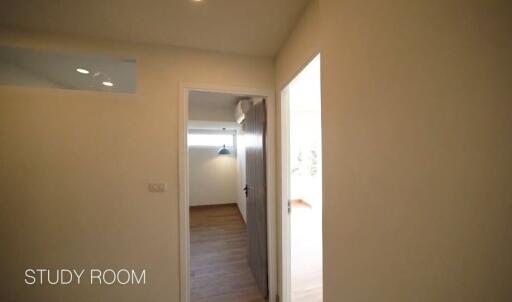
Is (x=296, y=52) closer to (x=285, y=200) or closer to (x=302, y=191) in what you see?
(x=285, y=200)

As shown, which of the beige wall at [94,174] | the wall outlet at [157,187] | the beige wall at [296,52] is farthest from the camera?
the wall outlet at [157,187]

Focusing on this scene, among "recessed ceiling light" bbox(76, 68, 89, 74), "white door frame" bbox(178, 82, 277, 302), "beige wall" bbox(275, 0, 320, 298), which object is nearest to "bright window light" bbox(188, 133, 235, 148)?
"recessed ceiling light" bbox(76, 68, 89, 74)

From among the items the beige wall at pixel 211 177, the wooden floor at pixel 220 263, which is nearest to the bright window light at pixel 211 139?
the beige wall at pixel 211 177

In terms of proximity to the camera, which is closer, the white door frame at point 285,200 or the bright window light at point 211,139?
the white door frame at point 285,200

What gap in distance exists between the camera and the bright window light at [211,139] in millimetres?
5328

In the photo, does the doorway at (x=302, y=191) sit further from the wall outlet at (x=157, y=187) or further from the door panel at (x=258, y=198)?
the wall outlet at (x=157, y=187)

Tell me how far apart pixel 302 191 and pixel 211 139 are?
3.33 meters

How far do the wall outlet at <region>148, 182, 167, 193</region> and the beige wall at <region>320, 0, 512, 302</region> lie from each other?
1.51 metres

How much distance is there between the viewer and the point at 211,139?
5.50m

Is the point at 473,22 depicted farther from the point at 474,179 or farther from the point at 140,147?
the point at 140,147

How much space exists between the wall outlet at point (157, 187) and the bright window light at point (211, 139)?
3.82 m

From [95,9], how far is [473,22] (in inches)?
78.9

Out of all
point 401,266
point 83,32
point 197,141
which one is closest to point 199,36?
point 83,32

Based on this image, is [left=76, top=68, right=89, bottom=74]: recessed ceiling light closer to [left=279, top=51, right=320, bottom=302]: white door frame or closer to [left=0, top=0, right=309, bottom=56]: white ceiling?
[left=0, top=0, right=309, bottom=56]: white ceiling
